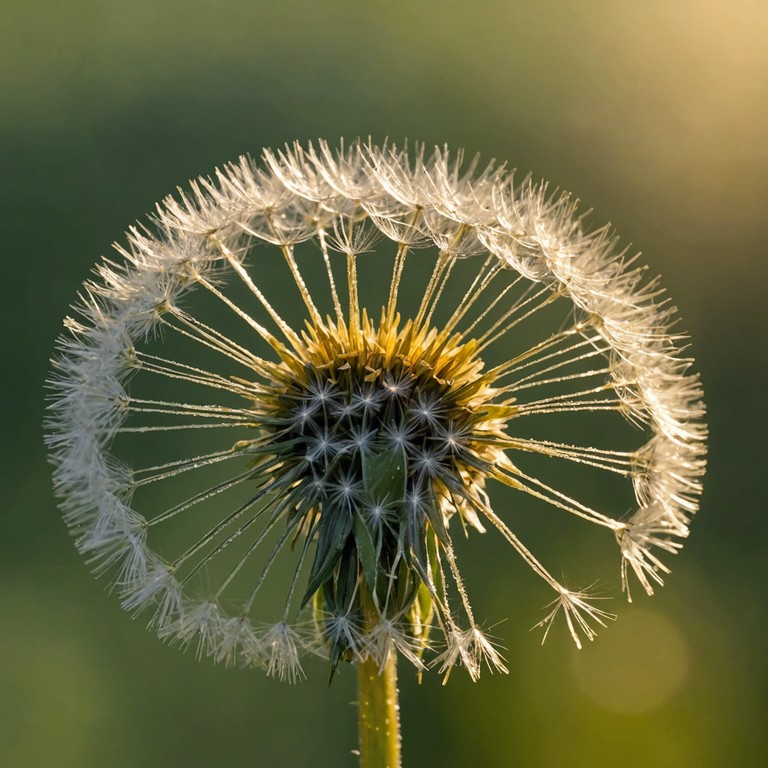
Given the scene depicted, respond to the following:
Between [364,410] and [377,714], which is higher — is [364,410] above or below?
above

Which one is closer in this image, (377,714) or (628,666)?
(377,714)

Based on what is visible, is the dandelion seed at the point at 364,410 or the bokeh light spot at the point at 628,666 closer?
the dandelion seed at the point at 364,410

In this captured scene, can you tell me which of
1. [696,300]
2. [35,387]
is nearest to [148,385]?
[35,387]

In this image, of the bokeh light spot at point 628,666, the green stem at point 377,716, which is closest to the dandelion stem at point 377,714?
the green stem at point 377,716

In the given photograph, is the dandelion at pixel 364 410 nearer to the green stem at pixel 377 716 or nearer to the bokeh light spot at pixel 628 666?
the green stem at pixel 377 716

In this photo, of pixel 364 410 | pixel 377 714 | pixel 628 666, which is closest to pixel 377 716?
pixel 377 714

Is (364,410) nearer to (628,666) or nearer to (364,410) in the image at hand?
(364,410)

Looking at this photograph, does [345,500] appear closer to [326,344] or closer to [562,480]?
[326,344]

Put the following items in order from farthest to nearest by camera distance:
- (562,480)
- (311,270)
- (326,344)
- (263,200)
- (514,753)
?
(311,270) → (562,480) → (514,753) → (263,200) → (326,344)

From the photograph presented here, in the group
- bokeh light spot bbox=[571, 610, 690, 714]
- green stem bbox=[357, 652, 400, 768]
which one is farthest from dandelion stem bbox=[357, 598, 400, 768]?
bokeh light spot bbox=[571, 610, 690, 714]
